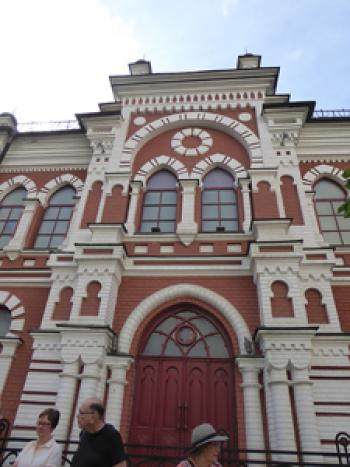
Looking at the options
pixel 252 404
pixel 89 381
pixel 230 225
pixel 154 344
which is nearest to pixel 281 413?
pixel 252 404

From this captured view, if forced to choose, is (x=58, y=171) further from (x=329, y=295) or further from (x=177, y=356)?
(x=329, y=295)

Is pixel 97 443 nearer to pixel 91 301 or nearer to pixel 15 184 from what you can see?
pixel 91 301

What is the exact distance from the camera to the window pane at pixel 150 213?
9.56 m

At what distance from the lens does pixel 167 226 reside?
9.33 meters

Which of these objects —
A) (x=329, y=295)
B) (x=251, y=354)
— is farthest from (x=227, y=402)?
(x=329, y=295)

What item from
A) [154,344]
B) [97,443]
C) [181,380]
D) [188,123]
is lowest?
[97,443]

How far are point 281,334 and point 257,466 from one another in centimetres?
222

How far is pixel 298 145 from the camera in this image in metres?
10.8

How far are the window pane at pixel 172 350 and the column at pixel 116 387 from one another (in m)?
0.85

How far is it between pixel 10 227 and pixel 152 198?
4461mm

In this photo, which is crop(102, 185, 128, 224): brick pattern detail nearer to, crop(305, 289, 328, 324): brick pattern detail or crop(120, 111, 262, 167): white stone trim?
crop(120, 111, 262, 167): white stone trim

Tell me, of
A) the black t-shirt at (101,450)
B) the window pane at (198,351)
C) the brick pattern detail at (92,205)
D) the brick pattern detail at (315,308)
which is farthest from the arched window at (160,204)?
the black t-shirt at (101,450)

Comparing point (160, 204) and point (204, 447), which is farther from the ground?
point (160, 204)

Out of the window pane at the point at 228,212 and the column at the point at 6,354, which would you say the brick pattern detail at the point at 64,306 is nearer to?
the column at the point at 6,354
